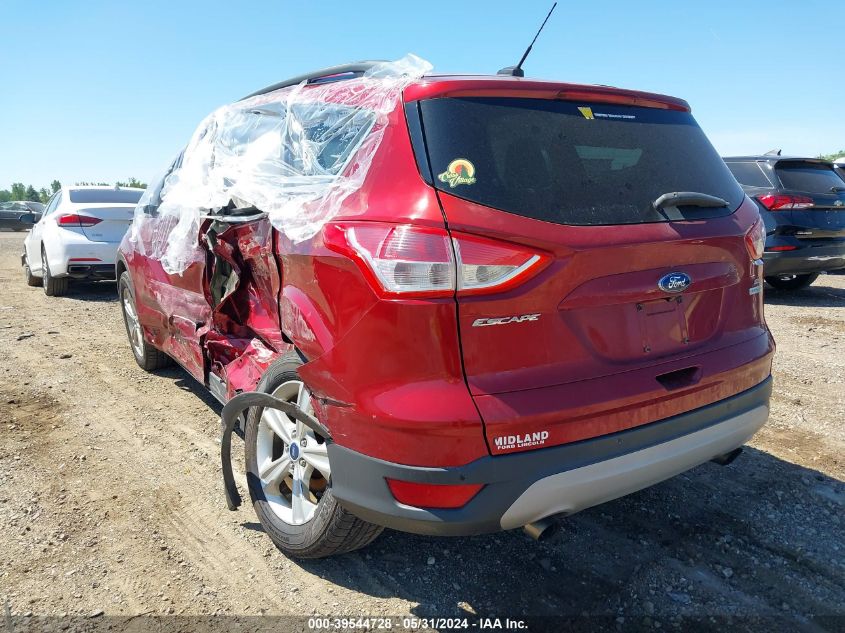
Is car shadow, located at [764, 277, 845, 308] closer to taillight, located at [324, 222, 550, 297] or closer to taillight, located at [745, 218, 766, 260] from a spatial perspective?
taillight, located at [745, 218, 766, 260]

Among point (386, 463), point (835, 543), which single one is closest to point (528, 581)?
point (386, 463)

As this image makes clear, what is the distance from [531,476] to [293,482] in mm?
1112

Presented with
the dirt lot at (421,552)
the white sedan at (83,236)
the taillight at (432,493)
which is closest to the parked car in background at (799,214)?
the dirt lot at (421,552)

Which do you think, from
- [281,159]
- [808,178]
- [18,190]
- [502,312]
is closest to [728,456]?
[502,312]

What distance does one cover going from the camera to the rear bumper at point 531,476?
1.90 meters

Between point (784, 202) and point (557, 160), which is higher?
point (557, 160)

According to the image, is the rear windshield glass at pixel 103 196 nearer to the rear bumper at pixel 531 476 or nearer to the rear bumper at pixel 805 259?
the rear bumper at pixel 531 476

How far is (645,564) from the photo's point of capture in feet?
8.43

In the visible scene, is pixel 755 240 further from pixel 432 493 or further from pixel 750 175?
pixel 750 175

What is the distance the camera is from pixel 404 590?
2.47 m

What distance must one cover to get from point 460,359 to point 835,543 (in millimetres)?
2031

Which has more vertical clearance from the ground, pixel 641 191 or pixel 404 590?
pixel 641 191

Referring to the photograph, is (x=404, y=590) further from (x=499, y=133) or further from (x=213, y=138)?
A: (x=213, y=138)

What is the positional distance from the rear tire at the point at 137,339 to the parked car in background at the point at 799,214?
22.3ft
